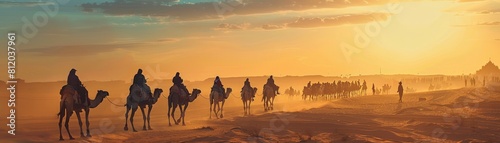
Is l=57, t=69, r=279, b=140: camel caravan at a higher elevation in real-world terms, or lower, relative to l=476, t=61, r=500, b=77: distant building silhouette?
lower

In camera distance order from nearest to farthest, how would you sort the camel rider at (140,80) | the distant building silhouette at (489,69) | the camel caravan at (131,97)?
the camel caravan at (131,97), the camel rider at (140,80), the distant building silhouette at (489,69)

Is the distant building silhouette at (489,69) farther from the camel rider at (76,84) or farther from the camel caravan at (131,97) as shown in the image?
the camel rider at (76,84)

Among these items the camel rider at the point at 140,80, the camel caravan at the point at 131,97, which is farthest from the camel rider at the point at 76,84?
the camel rider at the point at 140,80

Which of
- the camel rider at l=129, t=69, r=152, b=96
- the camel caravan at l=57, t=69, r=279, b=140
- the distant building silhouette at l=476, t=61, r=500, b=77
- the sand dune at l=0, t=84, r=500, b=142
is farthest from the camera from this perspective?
the distant building silhouette at l=476, t=61, r=500, b=77

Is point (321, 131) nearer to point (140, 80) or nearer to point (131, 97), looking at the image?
point (140, 80)

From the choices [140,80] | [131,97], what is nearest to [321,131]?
[140,80]

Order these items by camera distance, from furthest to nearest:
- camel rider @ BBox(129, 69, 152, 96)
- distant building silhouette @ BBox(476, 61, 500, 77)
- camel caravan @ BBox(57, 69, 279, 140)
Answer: distant building silhouette @ BBox(476, 61, 500, 77) → camel rider @ BBox(129, 69, 152, 96) → camel caravan @ BBox(57, 69, 279, 140)

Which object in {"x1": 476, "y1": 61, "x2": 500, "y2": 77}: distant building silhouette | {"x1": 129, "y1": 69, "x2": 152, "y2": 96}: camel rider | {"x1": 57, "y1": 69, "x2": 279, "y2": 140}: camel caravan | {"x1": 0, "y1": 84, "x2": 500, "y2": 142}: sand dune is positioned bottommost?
{"x1": 0, "y1": 84, "x2": 500, "y2": 142}: sand dune

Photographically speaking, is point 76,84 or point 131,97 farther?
point 131,97

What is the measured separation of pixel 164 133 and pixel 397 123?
13426 millimetres

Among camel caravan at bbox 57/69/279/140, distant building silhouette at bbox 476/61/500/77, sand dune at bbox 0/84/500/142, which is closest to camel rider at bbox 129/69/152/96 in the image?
camel caravan at bbox 57/69/279/140

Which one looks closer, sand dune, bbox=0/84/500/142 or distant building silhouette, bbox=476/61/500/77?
sand dune, bbox=0/84/500/142

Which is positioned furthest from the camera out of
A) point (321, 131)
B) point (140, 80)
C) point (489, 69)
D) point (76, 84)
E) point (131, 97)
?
point (489, 69)

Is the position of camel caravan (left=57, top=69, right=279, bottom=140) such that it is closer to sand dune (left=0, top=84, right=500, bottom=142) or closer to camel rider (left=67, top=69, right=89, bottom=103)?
camel rider (left=67, top=69, right=89, bottom=103)
